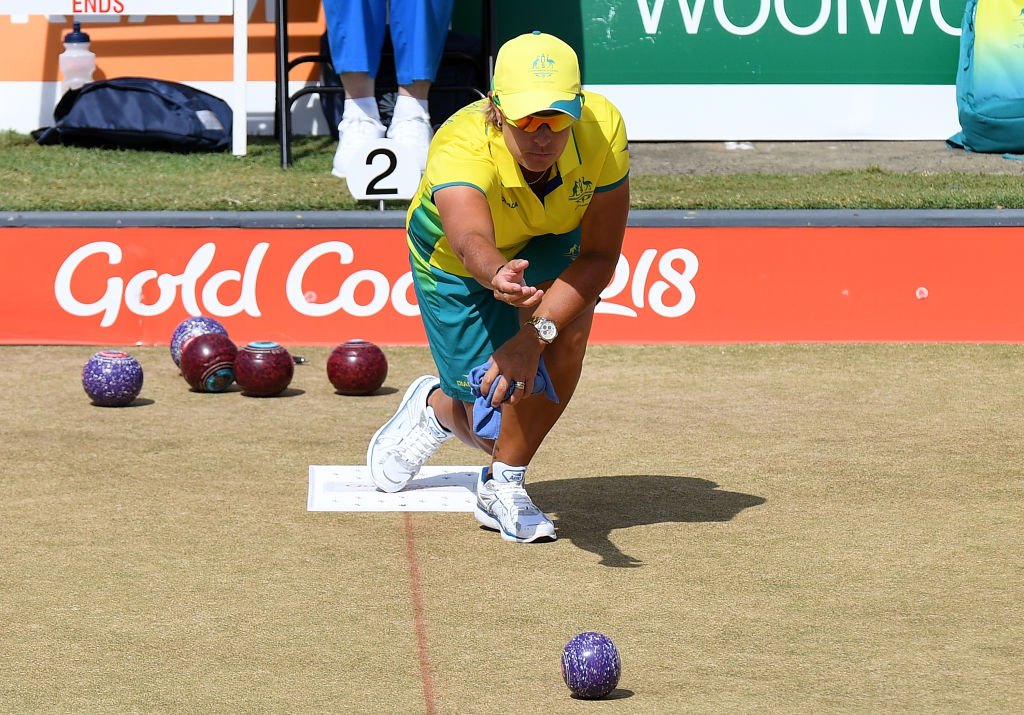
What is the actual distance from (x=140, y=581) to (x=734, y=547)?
1586 mm

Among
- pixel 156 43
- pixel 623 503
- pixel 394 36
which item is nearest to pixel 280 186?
pixel 394 36

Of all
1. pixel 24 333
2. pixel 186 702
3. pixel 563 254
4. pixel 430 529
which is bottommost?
pixel 24 333

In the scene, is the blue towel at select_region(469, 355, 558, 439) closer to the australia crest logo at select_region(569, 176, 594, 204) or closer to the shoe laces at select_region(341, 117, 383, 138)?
the australia crest logo at select_region(569, 176, 594, 204)

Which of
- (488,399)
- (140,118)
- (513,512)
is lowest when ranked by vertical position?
(140,118)

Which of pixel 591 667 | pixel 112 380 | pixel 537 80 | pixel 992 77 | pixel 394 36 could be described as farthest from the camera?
pixel 992 77

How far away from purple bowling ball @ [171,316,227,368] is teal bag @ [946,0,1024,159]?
470 centimetres

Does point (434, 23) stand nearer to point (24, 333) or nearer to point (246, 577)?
point (24, 333)

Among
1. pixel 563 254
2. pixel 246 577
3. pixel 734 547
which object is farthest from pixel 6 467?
pixel 734 547

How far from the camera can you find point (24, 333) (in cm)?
740

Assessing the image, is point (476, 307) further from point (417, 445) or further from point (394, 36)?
point (394, 36)

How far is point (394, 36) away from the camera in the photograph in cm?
862

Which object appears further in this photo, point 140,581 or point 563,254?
point 563,254

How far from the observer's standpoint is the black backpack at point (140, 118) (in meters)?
9.30

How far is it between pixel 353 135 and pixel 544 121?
15.3ft
